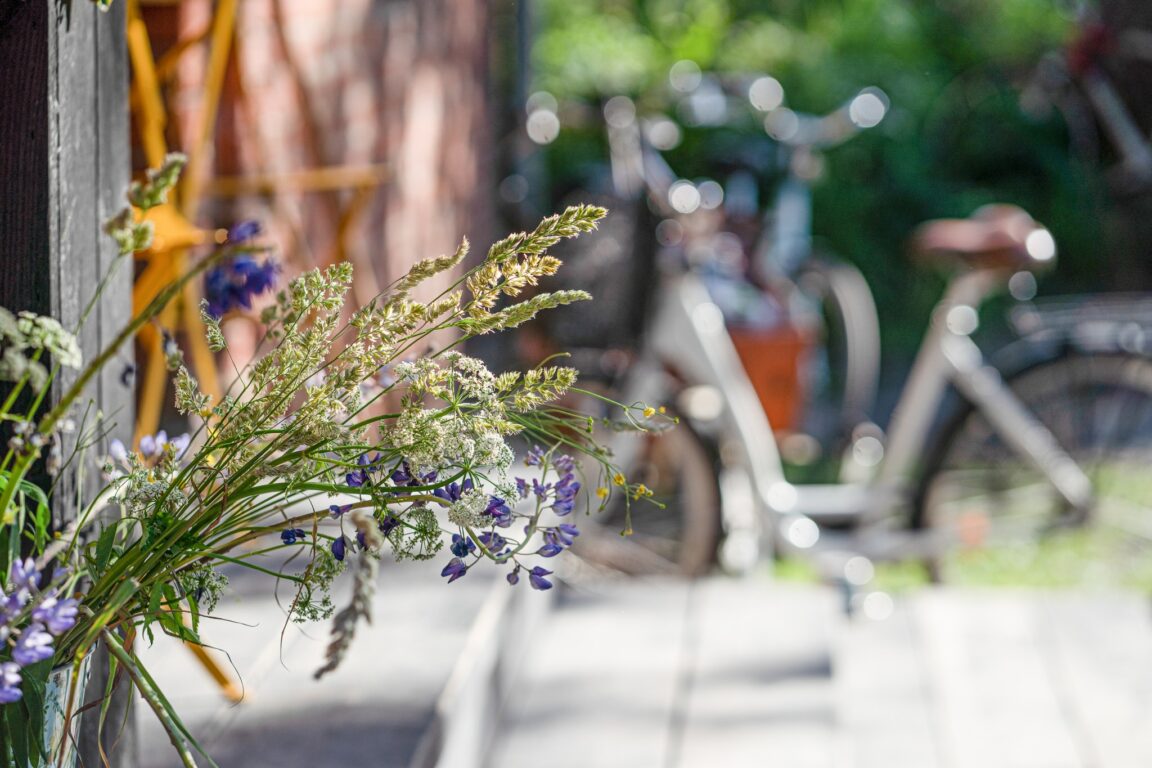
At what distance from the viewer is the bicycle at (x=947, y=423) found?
345cm

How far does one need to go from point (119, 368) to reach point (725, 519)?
8.08ft

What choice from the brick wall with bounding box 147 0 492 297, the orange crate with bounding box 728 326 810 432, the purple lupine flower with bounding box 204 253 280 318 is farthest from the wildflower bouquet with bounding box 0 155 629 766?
the orange crate with bounding box 728 326 810 432

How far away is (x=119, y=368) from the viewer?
1.28m

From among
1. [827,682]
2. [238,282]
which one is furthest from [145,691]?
[827,682]

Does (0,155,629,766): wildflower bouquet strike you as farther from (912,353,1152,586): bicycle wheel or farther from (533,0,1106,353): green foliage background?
(533,0,1106,353): green foliage background

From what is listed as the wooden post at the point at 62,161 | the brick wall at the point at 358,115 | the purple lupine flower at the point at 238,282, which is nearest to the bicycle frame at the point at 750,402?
the brick wall at the point at 358,115

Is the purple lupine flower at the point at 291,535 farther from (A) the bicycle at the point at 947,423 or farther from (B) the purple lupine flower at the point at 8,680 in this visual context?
(A) the bicycle at the point at 947,423

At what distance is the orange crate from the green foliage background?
2.52 m

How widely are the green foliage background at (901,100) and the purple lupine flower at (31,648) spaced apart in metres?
6.46

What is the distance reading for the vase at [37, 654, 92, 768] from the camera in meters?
0.90

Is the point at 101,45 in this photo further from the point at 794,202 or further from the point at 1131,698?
the point at 794,202

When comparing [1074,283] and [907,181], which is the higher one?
[907,181]

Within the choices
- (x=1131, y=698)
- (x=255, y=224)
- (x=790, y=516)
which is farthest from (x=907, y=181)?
(x=255, y=224)

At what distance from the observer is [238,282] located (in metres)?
1.38
